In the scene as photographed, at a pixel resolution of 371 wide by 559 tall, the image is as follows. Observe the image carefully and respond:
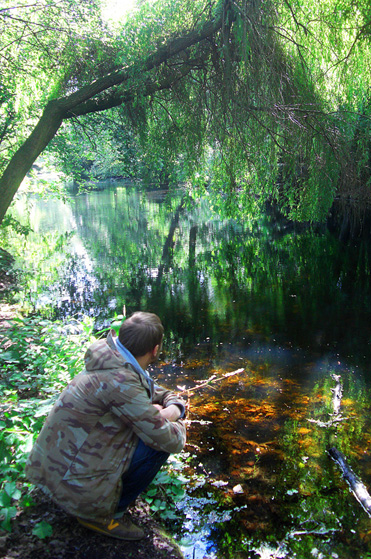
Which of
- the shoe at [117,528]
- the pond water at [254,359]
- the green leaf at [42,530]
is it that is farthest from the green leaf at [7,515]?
the pond water at [254,359]

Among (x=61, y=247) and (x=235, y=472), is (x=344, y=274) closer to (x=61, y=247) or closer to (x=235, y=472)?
(x=235, y=472)

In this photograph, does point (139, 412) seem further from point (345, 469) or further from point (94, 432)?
point (345, 469)

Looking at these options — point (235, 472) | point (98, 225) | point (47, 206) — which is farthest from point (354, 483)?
point (47, 206)

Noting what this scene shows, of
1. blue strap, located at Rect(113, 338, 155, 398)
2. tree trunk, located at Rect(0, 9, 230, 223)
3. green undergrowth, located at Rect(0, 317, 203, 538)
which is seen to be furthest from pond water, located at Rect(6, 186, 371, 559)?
tree trunk, located at Rect(0, 9, 230, 223)

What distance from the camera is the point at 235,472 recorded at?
136 inches

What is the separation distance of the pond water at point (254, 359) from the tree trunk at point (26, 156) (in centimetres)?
206

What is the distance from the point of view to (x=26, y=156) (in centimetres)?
531

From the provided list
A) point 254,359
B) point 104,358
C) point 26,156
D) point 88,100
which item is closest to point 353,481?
point 104,358

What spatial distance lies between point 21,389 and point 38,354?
541 mm

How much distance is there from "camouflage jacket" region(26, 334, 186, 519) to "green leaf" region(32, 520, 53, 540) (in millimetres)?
178

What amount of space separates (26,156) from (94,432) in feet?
13.9

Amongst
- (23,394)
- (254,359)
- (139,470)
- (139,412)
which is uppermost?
(139,412)

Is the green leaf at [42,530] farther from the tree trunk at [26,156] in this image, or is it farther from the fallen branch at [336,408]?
the tree trunk at [26,156]

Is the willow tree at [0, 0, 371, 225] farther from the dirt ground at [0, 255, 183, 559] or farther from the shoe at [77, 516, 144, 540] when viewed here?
the shoe at [77, 516, 144, 540]
